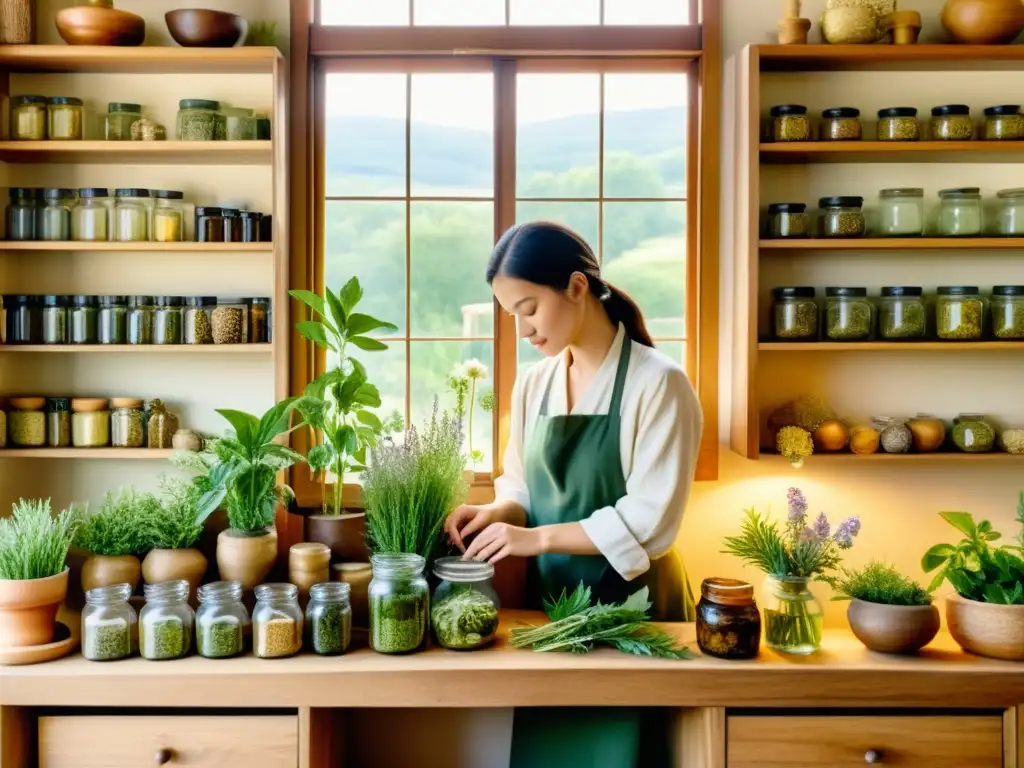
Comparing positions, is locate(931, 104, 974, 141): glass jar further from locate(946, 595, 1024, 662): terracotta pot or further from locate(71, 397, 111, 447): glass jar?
locate(71, 397, 111, 447): glass jar

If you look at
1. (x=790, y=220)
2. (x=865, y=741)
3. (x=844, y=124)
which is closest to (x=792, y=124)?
(x=844, y=124)

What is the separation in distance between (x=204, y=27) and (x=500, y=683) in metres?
2.17

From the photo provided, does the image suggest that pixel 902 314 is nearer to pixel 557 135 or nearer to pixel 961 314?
pixel 961 314

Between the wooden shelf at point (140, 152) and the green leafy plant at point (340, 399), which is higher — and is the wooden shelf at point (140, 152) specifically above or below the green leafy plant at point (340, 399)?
above

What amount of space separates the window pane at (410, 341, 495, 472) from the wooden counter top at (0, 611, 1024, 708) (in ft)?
4.04

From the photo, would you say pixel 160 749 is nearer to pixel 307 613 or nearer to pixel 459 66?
pixel 307 613

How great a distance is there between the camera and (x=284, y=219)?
2.81 m

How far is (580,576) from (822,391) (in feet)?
4.09

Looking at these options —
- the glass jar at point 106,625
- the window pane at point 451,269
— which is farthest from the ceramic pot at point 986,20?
the glass jar at point 106,625

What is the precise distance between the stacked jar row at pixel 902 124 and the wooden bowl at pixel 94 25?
209 centimetres

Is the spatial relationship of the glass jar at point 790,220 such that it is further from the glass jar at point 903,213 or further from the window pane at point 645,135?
the window pane at point 645,135

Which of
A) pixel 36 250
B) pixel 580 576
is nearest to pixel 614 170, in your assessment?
pixel 580 576

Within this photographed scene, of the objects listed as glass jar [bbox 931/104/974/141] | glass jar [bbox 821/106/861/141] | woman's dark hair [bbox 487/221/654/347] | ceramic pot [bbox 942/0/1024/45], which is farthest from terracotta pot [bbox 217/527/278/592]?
ceramic pot [bbox 942/0/1024/45]

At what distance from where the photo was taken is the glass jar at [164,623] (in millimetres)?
1863
